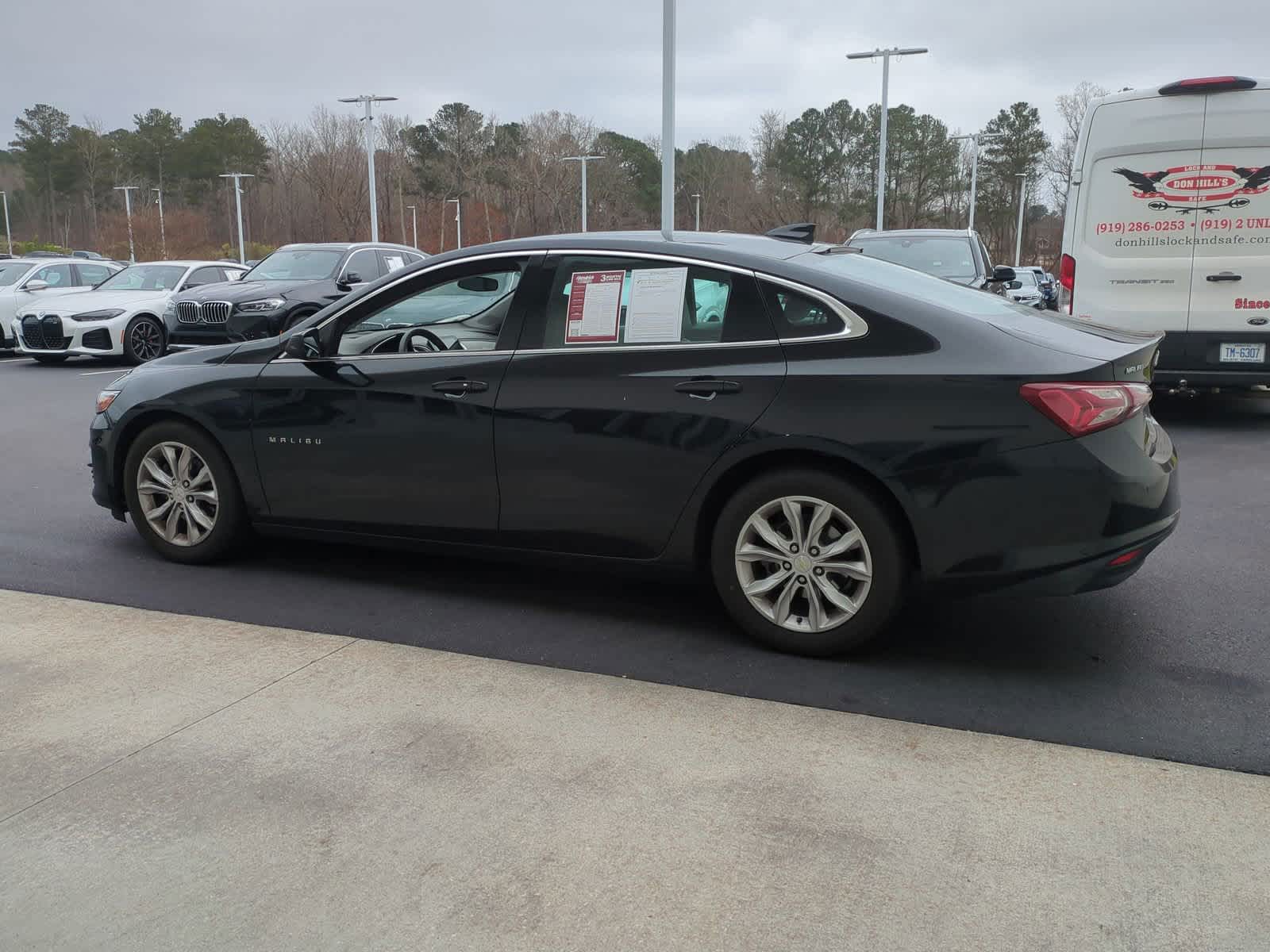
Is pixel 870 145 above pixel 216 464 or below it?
above

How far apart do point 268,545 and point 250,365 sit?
1.09 m

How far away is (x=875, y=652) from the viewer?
14.3ft

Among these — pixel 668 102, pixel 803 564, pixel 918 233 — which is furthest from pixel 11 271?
pixel 803 564

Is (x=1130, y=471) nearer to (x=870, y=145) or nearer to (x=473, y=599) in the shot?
(x=473, y=599)

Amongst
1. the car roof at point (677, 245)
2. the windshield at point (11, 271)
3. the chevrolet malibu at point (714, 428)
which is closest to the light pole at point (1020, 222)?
the windshield at point (11, 271)

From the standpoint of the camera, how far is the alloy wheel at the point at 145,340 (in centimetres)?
1625

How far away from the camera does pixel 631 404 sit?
14.5ft

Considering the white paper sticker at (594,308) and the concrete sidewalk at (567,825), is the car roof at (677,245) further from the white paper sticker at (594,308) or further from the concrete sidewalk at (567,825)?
the concrete sidewalk at (567,825)

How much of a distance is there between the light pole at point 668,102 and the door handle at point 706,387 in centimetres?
1316

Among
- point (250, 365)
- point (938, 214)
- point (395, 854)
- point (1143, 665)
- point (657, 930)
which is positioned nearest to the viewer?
point (657, 930)

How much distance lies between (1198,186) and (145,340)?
13755mm

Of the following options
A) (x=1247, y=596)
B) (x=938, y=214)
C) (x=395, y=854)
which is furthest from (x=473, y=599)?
(x=938, y=214)

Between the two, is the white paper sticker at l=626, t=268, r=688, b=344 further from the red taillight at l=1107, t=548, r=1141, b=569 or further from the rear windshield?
the red taillight at l=1107, t=548, r=1141, b=569

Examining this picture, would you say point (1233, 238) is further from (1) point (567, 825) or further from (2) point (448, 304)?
(1) point (567, 825)
